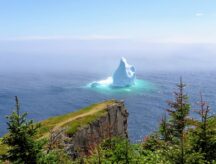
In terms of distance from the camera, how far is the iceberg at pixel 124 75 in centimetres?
17038

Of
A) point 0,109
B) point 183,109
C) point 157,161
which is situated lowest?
point 0,109

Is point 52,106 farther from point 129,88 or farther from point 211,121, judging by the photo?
point 211,121

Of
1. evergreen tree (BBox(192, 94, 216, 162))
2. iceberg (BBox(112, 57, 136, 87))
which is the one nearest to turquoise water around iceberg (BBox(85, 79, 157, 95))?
iceberg (BBox(112, 57, 136, 87))

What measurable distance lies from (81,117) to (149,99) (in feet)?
279

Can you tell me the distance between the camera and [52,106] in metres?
139

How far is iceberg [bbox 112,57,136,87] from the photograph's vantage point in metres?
170

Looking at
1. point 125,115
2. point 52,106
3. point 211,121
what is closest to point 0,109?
point 52,106

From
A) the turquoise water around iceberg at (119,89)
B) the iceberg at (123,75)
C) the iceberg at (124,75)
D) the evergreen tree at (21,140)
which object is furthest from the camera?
the iceberg at (123,75)

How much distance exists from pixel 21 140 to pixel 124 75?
499 ft

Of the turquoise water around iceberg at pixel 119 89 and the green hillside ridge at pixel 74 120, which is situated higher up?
the green hillside ridge at pixel 74 120

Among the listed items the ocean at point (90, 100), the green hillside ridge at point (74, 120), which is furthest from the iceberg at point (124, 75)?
the green hillside ridge at point (74, 120)

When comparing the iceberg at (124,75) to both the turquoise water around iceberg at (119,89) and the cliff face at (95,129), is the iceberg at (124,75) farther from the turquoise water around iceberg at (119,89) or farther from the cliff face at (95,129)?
the cliff face at (95,129)

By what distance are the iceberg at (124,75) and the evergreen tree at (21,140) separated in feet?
487

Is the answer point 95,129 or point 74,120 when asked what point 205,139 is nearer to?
point 74,120
